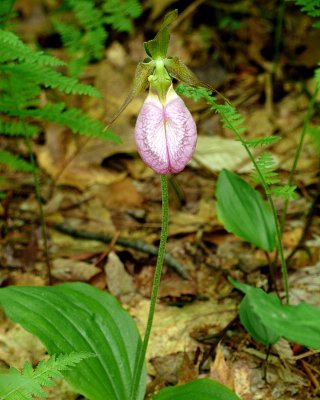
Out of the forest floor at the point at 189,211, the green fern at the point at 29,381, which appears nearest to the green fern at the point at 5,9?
the forest floor at the point at 189,211

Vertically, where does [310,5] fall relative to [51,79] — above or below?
above

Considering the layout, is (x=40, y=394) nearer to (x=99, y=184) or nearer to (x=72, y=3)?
(x=99, y=184)

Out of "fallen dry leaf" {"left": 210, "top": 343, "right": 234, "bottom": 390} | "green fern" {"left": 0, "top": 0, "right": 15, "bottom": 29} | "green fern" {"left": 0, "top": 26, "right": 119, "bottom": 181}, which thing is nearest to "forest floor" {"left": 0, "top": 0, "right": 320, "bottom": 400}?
"fallen dry leaf" {"left": 210, "top": 343, "right": 234, "bottom": 390}

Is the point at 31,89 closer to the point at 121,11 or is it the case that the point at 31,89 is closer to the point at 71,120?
the point at 71,120

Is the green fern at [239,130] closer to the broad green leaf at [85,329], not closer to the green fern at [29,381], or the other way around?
the broad green leaf at [85,329]

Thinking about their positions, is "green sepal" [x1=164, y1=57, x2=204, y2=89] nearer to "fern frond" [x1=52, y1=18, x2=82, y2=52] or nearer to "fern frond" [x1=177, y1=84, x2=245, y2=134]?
"fern frond" [x1=177, y1=84, x2=245, y2=134]

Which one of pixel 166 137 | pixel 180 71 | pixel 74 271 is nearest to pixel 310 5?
pixel 180 71
